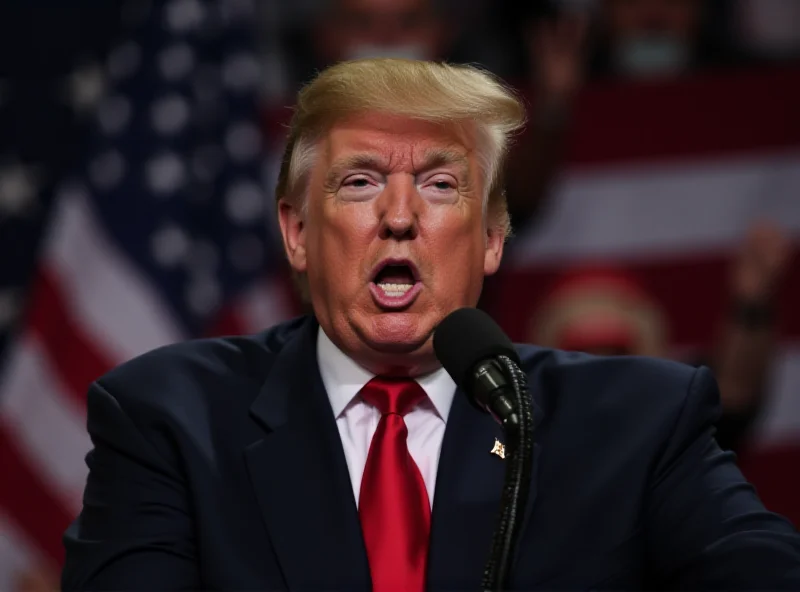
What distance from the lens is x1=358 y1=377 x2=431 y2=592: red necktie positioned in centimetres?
162

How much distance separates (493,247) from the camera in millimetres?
1880

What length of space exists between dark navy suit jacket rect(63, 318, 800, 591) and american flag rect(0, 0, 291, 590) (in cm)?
182

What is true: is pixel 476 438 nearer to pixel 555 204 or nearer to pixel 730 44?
pixel 555 204

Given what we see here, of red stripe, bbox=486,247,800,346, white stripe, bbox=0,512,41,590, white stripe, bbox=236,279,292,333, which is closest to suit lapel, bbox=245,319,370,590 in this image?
white stripe, bbox=0,512,41,590

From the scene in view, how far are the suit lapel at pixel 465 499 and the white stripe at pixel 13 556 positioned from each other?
2.01 meters

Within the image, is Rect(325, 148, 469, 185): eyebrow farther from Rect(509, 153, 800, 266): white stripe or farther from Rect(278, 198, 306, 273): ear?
Rect(509, 153, 800, 266): white stripe

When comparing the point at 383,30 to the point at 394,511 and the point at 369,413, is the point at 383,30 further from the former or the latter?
the point at 394,511

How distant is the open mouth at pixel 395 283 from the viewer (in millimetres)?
1695

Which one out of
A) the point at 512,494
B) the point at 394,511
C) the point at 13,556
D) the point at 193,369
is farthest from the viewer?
the point at 13,556

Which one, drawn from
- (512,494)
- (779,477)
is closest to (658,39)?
(779,477)

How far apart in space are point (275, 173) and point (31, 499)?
1.19m

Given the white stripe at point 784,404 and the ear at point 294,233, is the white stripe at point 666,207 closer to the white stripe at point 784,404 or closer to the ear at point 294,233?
the white stripe at point 784,404

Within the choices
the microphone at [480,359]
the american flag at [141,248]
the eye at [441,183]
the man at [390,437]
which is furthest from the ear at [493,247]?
the american flag at [141,248]

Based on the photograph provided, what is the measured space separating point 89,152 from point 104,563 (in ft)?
7.72
